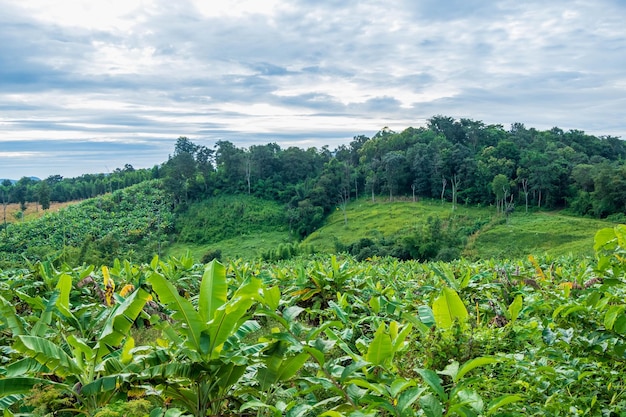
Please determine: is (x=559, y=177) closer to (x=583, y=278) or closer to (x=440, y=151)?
(x=440, y=151)

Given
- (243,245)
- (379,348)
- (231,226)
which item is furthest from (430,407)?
(231,226)

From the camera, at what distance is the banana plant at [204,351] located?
2.19m

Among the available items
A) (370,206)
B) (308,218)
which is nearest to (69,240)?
(308,218)

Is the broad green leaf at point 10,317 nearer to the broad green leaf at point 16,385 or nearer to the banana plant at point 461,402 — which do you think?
the broad green leaf at point 16,385

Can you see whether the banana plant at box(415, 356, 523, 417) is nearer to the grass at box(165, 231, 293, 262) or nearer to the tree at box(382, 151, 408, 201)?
the grass at box(165, 231, 293, 262)

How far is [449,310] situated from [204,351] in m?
1.33

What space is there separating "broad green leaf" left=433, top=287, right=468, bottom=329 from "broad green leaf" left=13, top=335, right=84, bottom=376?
74.0 inches

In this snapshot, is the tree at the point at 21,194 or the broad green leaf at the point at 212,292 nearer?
the broad green leaf at the point at 212,292

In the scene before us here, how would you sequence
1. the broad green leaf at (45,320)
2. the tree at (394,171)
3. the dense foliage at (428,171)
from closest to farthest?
the broad green leaf at (45,320), the dense foliage at (428,171), the tree at (394,171)

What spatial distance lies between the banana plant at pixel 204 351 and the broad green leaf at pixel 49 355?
0.37 meters

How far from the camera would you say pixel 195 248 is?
144ft

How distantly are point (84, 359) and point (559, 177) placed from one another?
46538 millimetres

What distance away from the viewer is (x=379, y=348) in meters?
2.15

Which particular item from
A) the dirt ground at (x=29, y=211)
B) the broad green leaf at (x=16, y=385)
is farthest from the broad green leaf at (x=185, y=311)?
the dirt ground at (x=29, y=211)
